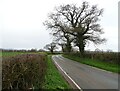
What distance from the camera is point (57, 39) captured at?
204 ft

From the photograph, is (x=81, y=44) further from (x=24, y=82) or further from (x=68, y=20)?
(x=24, y=82)

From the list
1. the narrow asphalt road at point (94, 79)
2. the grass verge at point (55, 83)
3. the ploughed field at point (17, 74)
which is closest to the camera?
the ploughed field at point (17, 74)

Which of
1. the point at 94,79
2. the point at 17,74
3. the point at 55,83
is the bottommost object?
the point at 94,79

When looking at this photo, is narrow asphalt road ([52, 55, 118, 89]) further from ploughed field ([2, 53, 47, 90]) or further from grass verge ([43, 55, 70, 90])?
ploughed field ([2, 53, 47, 90])

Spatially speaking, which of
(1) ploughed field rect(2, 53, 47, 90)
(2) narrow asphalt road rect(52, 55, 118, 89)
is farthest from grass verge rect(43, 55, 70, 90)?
(1) ploughed field rect(2, 53, 47, 90)

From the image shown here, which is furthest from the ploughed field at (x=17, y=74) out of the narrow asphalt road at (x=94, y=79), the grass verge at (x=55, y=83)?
the narrow asphalt road at (x=94, y=79)

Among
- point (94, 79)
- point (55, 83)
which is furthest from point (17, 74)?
point (94, 79)

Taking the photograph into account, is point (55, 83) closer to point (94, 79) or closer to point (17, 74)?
point (94, 79)

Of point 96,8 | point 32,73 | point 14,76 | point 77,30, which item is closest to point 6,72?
point 14,76

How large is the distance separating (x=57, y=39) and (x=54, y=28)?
2675mm

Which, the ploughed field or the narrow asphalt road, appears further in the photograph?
the narrow asphalt road

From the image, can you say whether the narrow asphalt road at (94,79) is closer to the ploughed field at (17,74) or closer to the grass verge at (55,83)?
the grass verge at (55,83)

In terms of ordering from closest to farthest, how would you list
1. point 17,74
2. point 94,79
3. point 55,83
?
point 17,74 < point 55,83 < point 94,79

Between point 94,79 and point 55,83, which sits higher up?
point 55,83
